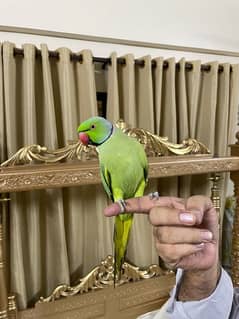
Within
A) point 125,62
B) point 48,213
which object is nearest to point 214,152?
point 125,62

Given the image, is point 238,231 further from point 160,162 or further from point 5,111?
point 5,111

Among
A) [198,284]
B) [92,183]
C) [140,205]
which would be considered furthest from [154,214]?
[92,183]

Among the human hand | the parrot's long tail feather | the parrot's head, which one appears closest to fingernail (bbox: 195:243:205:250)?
the human hand

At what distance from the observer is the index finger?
0.43 m

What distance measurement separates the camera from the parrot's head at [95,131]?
468 millimetres

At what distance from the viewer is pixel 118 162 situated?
469 mm

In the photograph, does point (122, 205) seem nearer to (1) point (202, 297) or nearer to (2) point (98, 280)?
(1) point (202, 297)

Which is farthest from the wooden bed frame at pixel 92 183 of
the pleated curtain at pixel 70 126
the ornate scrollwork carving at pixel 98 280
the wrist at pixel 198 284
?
the wrist at pixel 198 284

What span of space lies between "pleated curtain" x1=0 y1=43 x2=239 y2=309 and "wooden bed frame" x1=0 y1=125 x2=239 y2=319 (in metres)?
0.13

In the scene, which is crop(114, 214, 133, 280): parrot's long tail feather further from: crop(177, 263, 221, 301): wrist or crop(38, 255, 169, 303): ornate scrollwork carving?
crop(38, 255, 169, 303): ornate scrollwork carving

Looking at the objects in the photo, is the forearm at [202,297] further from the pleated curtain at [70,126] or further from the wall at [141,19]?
the wall at [141,19]

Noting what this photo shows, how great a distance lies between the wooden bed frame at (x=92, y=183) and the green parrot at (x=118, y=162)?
691 mm

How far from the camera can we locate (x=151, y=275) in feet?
5.20

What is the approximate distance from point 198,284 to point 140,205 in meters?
0.30
